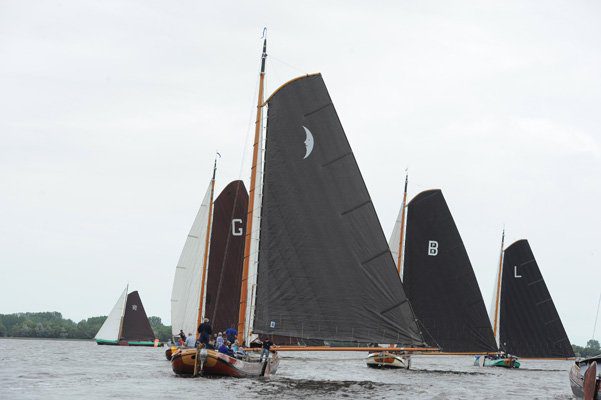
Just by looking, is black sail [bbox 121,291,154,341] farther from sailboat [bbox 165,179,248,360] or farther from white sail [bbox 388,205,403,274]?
white sail [bbox 388,205,403,274]

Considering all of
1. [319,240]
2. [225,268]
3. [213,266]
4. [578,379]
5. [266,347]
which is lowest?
[578,379]

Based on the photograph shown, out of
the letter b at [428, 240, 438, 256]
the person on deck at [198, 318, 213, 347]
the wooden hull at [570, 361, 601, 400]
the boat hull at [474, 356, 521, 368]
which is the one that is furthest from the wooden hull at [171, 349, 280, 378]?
the boat hull at [474, 356, 521, 368]

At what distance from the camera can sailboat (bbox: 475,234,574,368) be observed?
86.1 meters

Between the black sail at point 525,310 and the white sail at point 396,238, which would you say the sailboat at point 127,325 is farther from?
the white sail at point 396,238

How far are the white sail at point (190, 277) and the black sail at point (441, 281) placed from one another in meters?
15.4

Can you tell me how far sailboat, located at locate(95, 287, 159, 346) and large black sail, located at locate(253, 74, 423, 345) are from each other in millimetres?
105967

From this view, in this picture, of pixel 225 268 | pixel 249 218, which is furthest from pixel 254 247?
pixel 225 268

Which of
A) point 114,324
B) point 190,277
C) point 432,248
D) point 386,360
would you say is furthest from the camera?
point 114,324

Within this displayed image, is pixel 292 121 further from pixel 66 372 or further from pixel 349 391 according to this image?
pixel 66 372

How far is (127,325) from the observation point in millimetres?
145500

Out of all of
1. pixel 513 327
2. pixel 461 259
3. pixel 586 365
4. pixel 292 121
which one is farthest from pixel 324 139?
pixel 513 327

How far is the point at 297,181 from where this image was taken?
4138cm

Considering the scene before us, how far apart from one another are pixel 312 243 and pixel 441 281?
26850 millimetres

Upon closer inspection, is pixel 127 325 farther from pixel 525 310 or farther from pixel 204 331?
pixel 204 331
